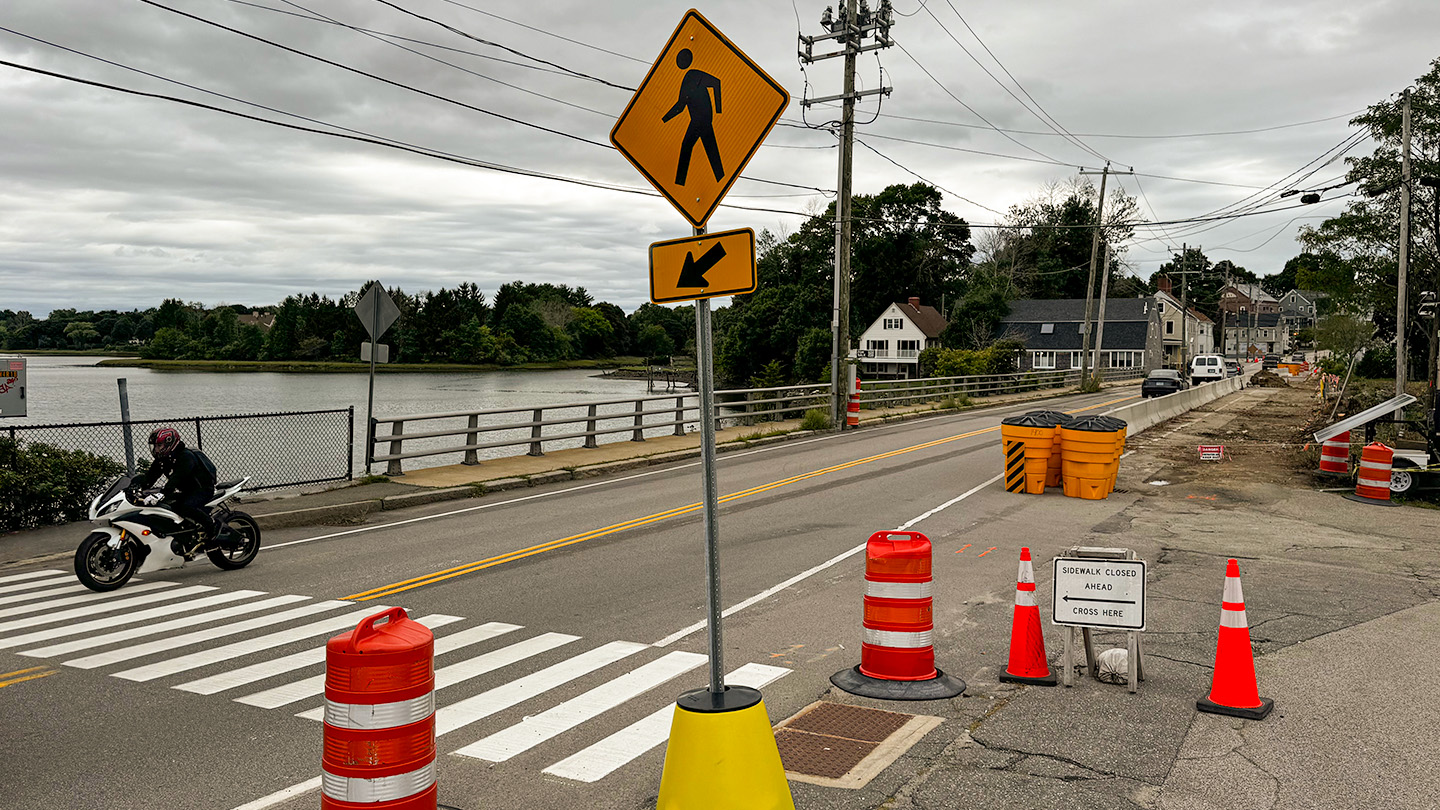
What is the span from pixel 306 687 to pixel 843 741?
3.58m

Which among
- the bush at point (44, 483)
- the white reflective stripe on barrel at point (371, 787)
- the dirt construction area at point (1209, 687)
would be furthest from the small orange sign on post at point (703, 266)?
the bush at point (44, 483)

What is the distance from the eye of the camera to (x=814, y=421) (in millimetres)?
29125

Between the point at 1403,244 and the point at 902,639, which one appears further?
the point at 1403,244

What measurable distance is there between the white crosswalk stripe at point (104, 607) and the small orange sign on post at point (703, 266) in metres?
7.10

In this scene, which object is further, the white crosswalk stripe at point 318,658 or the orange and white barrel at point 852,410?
the orange and white barrel at point 852,410

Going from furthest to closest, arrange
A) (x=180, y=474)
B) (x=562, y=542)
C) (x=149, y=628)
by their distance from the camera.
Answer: (x=562, y=542) → (x=180, y=474) → (x=149, y=628)

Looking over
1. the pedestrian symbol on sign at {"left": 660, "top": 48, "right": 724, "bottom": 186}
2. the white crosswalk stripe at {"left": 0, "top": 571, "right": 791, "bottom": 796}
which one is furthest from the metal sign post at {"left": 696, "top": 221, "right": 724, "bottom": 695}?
the white crosswalk stripe at {"left": 0, "top": 571, "right": 791, "bottom": 796}

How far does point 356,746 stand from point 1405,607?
30.2 feet

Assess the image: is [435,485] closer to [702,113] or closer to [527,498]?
[527,498]

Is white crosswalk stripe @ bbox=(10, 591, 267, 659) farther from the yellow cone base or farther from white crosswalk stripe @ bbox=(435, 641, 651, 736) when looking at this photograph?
the yellow cone base

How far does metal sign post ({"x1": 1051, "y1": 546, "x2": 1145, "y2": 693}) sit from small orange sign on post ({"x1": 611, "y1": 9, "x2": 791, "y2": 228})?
386 centimetres

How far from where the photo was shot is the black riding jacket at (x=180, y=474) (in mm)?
10055

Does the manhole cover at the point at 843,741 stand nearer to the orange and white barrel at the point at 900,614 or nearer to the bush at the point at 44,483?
the orange and white barrel at the point at 900,614

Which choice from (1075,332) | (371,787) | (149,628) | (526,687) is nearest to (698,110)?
(371,787)
